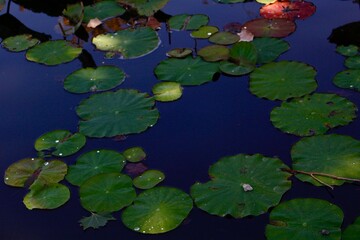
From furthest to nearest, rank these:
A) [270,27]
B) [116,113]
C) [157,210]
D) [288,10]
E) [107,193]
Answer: [288,10]
[270,27]
[116,113]
[107,193]
[157,210]

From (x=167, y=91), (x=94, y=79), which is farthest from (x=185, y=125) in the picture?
(x=94, y=79)

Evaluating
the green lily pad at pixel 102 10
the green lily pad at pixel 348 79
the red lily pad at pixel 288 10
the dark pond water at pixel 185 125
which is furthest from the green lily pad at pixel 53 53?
the green lily pad at pixel 348 79

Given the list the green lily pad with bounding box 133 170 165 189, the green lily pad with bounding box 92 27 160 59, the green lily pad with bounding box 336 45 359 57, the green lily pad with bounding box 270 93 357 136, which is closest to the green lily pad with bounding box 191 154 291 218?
the green lily pad with bounding box 133 170 165 189

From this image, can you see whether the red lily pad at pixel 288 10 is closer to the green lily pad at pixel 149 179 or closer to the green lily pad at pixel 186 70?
the green lily pad at pixel 186 70

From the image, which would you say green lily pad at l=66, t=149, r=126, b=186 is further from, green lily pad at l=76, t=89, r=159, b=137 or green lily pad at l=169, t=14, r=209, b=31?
green lily pad at l=169, t=14, r=209, b=31

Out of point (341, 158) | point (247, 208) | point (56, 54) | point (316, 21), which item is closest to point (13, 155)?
point (56, 54)

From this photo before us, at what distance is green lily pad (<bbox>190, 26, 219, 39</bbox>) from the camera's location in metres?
3.44

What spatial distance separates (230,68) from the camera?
308 centimetres

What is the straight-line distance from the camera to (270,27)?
342 centimetres

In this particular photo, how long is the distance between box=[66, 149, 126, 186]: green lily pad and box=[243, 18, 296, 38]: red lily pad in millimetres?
1373

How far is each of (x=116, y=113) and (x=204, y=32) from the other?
100 centimetres

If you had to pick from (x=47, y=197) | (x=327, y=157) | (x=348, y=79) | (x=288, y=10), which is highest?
(x=288, y=10)

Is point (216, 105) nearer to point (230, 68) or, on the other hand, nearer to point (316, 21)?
point (230, 68)

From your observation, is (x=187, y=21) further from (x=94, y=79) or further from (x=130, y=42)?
(x=94, y=79)
